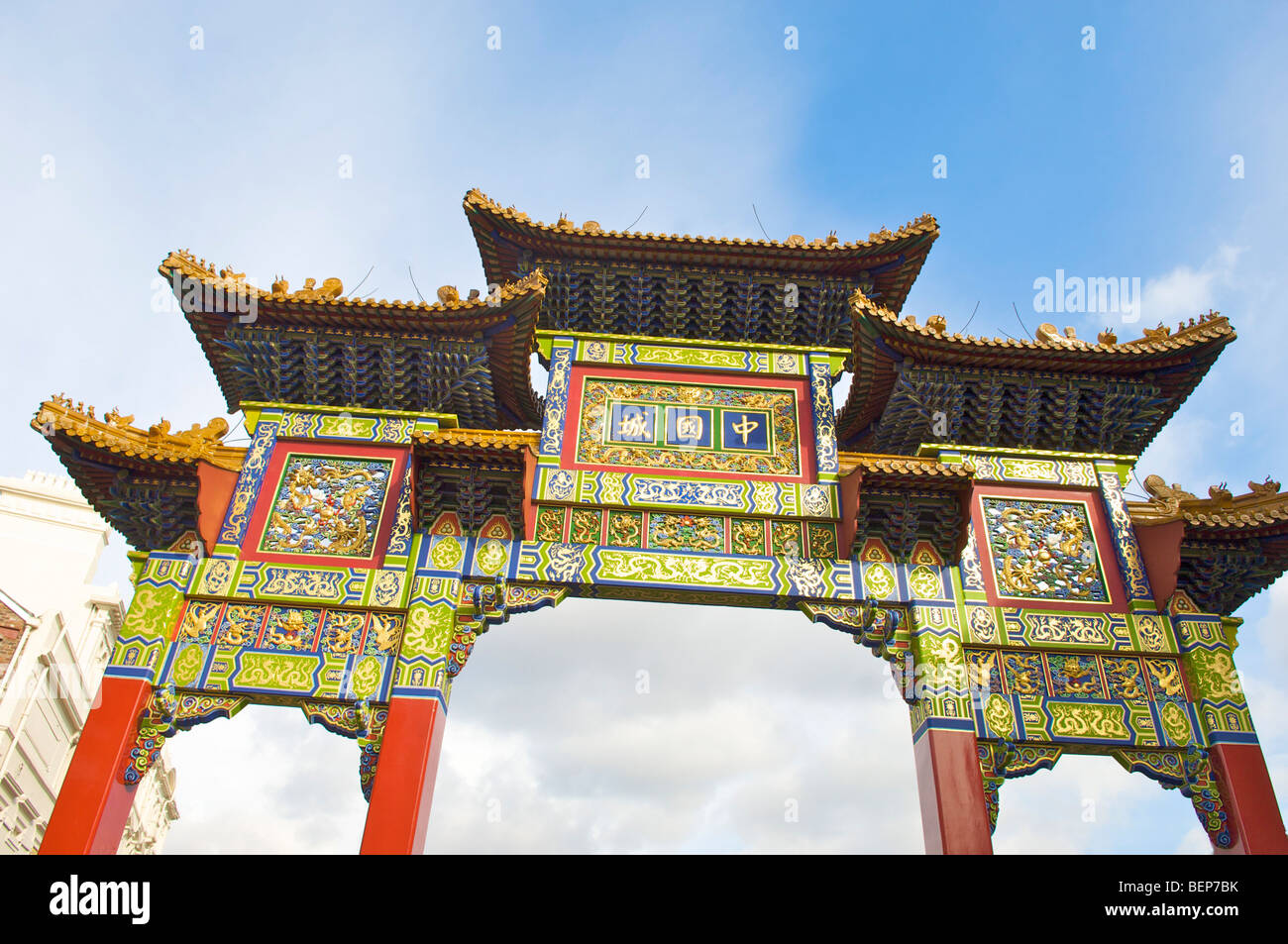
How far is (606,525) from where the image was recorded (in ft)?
30.8

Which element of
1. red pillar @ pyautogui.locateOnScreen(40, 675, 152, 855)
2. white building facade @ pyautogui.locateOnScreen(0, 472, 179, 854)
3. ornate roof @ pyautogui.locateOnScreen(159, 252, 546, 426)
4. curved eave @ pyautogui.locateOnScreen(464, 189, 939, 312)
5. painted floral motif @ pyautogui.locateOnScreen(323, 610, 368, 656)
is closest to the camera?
red pillar @ pyautogui.locateOnScreen(40, 675, 152, 855)

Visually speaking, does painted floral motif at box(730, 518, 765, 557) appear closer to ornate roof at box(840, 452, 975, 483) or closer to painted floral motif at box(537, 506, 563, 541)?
ornate roof at box(840, 452, 975, 483)

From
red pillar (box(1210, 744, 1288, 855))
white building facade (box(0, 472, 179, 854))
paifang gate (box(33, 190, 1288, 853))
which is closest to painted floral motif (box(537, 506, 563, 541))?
paifang gate (box(33, 190, 1288, 853))

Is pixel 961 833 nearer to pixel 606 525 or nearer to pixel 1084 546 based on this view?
pixel 1084 546

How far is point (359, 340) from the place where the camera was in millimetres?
10133

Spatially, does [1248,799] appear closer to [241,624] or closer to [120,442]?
[241,624]

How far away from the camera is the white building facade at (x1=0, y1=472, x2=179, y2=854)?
18.9 meters

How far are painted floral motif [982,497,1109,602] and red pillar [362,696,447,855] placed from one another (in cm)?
582

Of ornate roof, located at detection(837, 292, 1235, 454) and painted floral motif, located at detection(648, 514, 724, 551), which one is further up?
ornate roof, located at detection(837, 292, 1235, 454)

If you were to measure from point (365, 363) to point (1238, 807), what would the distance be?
31.8 ft

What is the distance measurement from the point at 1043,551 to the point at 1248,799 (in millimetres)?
2847

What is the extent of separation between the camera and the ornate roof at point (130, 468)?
8.70 m

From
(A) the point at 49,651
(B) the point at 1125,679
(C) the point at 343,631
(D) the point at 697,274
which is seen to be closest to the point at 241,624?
(C) the point at 343,631
